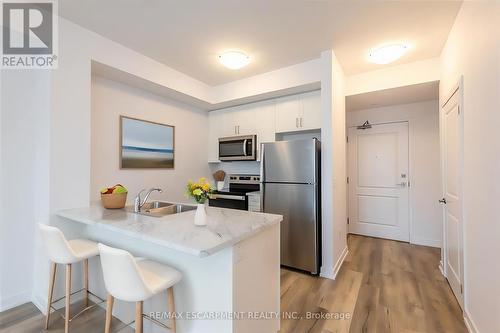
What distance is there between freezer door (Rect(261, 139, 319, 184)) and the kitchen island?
115 cm

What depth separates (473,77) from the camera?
1.73 m

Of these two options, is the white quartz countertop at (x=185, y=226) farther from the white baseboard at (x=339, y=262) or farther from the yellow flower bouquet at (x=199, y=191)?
the white baseboard at (x=339, y=262)

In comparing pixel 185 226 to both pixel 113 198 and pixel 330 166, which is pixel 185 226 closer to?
pixel 113 198

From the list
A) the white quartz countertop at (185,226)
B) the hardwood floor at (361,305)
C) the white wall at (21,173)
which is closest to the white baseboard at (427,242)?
the hardwood floor at (361,305)

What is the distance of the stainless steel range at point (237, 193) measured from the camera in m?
3.51

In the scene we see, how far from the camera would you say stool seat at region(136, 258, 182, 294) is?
133 centimetres

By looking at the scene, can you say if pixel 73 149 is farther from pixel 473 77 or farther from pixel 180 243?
pixel 473 77

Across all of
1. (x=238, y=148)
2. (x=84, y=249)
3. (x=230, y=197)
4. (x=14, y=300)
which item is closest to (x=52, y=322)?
(x=14, y=300)

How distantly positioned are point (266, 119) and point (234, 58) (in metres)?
1.16

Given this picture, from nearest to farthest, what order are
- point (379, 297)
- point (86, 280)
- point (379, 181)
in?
point (86, 280) < point (379, 297) < point (379, 181)

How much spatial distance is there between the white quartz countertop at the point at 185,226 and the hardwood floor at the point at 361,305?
2.91 ft

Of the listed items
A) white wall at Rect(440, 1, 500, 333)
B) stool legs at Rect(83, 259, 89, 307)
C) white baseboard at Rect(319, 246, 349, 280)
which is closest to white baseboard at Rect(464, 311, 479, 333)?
white wall at Rect(440, 1, 500, 333)

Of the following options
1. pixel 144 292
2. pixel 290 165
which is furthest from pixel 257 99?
pixel 144 292

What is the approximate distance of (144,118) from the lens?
3227 millimetres
